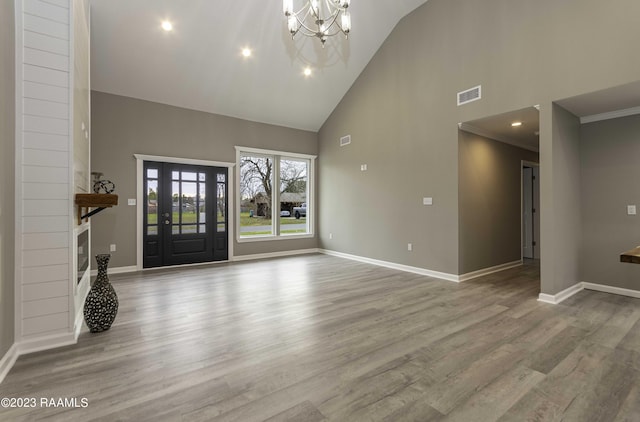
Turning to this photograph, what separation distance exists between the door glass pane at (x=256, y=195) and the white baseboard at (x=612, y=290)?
5.89m

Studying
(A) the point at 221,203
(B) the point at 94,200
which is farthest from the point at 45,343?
(A) the point at 221,203

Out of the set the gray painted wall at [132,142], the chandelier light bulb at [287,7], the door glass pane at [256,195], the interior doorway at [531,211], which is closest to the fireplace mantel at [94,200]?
the chandelier light bulb at [287,7]

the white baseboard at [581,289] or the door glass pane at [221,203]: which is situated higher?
the door glass pane at [221,203]

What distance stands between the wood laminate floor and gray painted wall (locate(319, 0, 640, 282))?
1171 millimetres

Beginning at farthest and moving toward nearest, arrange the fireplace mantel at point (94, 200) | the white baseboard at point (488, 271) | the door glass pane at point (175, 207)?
the door glass pane at point (175, 207), the white baseboard at point (488, 271), the fireplace mantel at point (94, 200)

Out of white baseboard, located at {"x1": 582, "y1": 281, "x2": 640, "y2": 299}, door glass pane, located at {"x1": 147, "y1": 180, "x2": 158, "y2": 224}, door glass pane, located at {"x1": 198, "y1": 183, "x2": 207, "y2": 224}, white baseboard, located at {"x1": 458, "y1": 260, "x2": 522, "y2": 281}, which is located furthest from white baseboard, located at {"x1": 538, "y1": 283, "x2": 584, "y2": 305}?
door glass pane, located at {"x1": 147, "y1": 180, "x2": 158, "y2": 224}

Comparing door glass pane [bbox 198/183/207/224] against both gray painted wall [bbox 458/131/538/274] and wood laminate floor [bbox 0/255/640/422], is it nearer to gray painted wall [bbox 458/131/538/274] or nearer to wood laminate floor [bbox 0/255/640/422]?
wood laminate floor [bbox 0/255/640/422]

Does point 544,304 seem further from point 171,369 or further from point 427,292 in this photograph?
point 171,369

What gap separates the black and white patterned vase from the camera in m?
2.80

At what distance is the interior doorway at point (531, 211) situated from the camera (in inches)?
261

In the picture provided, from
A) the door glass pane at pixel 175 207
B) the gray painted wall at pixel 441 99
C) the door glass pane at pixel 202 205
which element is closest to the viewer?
the gray painted wall at pixel 441 99

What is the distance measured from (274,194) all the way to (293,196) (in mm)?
562

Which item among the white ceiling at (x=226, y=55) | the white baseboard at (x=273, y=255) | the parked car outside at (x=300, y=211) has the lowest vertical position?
the white baseboard at (x=273, y=255)

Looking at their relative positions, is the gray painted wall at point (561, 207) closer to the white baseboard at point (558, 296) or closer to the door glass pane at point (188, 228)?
the white baseboard at point (558, 296)
